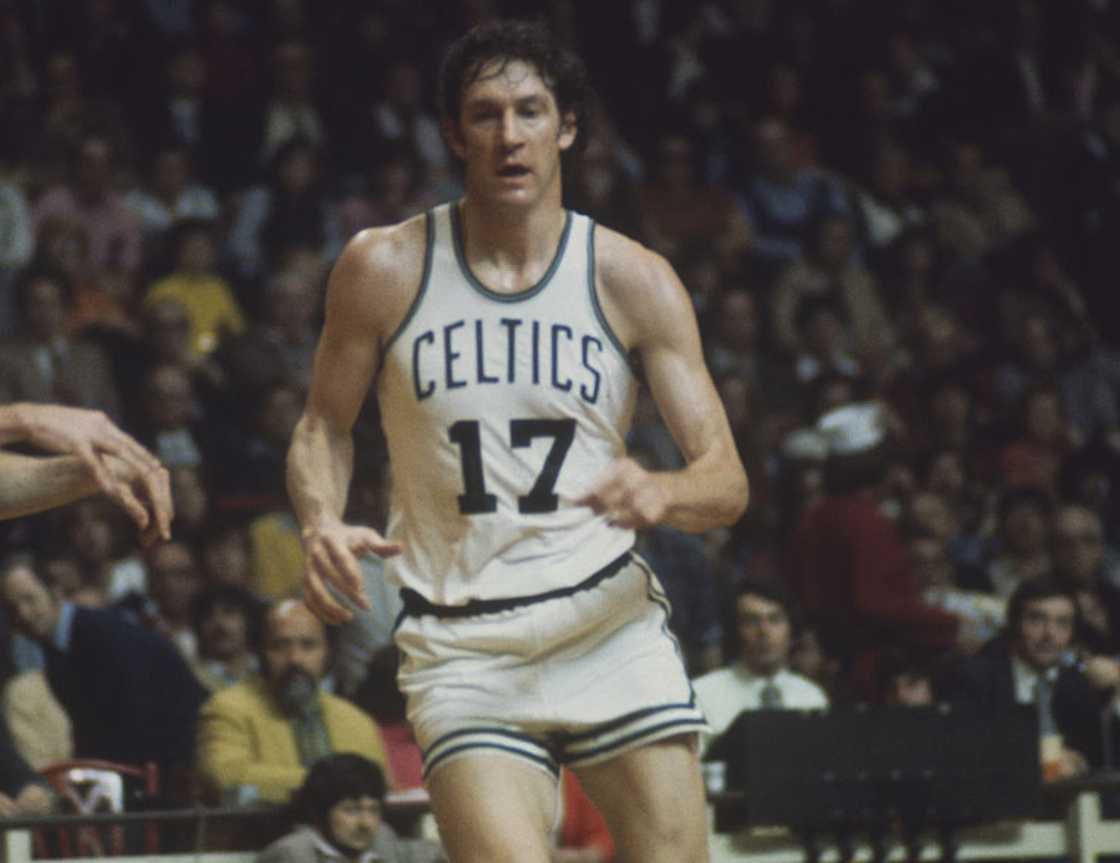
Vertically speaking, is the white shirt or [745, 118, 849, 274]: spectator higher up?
[745, 118, 849, 274]: spectator

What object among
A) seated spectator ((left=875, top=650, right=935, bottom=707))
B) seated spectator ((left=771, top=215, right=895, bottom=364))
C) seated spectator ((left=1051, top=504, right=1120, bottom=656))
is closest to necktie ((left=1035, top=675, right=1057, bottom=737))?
seated spectator ((left=875, top=650, right=935, bottom=707))

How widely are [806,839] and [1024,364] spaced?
5399 mm

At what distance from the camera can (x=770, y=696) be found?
8148 mm

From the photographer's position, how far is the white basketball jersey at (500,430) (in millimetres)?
4609

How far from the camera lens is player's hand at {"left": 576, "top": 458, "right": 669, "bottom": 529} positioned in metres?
4.16

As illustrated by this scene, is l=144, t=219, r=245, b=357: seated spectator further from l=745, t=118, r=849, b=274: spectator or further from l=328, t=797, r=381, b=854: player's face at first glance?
l=328, t=797, r=381, b=854: player's face

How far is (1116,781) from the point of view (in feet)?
24.7

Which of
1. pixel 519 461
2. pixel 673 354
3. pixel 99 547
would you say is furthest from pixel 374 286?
pixel 99 547

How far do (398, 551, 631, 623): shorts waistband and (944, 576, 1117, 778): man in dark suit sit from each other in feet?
12.5

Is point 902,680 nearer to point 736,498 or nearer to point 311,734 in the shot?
point 311,734

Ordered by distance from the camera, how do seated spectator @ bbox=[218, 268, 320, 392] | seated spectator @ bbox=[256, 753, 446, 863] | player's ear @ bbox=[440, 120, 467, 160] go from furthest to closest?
seated spectator @ bbox=[218, 268, 320, 392] → seated spectator @ bbox=[256, 753, 446, 863] → player's ear @ bbox=[440, 120, 467, 160]

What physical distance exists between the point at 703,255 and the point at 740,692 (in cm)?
450

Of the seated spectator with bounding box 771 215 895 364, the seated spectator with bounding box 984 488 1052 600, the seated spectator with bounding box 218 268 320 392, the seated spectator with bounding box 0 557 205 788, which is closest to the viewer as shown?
the seated spectator with bounding box 0 557 205 788

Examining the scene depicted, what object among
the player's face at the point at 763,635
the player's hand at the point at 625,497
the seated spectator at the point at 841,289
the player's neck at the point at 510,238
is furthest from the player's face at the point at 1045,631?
the player's hand at the point at 625,497
